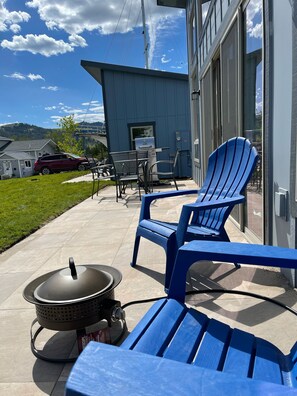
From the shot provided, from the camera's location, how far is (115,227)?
409 cm

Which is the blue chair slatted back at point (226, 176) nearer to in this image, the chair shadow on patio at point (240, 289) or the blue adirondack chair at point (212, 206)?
the blue adirondack chair at point (212, 206)

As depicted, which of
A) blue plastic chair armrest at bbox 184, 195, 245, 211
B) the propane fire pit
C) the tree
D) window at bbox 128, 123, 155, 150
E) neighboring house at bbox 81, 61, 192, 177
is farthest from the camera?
the tree

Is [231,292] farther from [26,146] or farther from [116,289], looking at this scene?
[26,146]

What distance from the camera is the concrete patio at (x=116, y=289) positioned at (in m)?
1.52

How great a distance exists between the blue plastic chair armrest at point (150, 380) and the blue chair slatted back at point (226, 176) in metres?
1.65

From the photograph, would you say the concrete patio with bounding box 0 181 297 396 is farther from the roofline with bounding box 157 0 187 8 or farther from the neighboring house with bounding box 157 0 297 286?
the roofline with bounding box 157 0 187 8

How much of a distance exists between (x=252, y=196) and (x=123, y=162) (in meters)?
3.62

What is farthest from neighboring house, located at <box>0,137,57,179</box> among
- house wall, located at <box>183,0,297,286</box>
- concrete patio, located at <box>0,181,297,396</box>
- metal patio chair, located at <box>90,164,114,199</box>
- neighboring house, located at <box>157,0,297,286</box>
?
house wall, located at <box>183,0,297,286</box>

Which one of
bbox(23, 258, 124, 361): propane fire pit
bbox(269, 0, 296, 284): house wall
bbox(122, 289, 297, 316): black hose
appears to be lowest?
bbox(122, 289, 297, 316): black hose

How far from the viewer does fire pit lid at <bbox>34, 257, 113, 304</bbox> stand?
1.48 meters

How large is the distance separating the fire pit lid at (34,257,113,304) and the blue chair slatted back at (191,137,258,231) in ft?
3.50

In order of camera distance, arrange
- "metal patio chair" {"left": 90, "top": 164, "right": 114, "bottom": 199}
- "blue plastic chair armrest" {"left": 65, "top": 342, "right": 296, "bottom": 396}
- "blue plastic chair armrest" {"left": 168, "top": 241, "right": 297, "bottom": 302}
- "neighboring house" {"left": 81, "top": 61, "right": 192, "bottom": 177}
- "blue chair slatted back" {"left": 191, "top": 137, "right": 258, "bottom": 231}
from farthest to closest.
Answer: "neighboring house" {"left": 81, "top": 61, "right": 192, "bottom": 177} < "metal patio chair" {"left": 90, "top": 164, "right": 114, "bottom": 199} < "blue chair slatted back" {"left": 191, "top": 137, "right": 258, "bottom": 231} < "blue plastic chair armrest" {"left": 168, "top": 241, "right": 297, "bottom": 302} < "blue plastic chair armrest" {"left": 65, "top": 342, "right": 296, "bottom": 396}

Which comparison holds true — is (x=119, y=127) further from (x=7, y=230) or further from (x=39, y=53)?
(x=39, y=53)

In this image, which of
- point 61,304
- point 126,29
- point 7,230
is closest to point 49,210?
point 7,230
